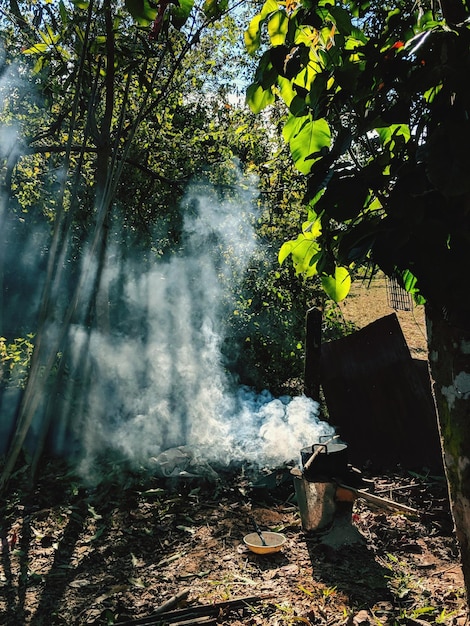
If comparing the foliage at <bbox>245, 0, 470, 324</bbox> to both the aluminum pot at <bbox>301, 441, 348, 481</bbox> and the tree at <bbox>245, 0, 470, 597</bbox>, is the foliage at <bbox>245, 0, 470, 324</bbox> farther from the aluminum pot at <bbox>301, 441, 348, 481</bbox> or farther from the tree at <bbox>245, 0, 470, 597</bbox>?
the aluminum pot at <bbox>301, 441, 348, 481</bbox>

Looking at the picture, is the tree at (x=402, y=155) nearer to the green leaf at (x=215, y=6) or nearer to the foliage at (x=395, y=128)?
the foliage at (x=395, y=128)

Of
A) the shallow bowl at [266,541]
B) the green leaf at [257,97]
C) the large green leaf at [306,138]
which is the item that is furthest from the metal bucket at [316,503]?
the green leaf at [257,97]

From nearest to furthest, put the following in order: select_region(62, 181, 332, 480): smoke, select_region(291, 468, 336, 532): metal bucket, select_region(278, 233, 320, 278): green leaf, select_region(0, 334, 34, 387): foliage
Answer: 1. select_region(278, 233, 320, 278): green leaf
2. select_region(291, 468, 336, 532): metal bucket
3. select_region(62, 181, 332, 480): smoke
4. select_region(0, 334, 34, 387): foliage

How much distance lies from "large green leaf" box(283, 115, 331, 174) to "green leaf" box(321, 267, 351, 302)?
0.50 metres

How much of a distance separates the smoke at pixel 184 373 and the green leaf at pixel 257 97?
519 centimetres

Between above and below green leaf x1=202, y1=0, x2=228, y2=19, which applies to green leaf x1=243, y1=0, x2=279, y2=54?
below

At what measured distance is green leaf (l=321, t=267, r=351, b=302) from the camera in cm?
202

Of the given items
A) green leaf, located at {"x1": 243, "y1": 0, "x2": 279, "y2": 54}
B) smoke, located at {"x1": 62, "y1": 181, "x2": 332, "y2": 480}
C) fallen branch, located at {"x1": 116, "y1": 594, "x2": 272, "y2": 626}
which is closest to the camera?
green leaf, located at {"x1": 243, "y1": 0, "x2": 279, "y2": 54}

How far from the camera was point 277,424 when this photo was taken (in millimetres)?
6902

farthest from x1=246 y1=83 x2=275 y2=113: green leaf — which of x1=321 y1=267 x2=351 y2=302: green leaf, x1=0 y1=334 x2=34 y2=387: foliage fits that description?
x1=0 y1=334 x2=34 y2=387: foliage

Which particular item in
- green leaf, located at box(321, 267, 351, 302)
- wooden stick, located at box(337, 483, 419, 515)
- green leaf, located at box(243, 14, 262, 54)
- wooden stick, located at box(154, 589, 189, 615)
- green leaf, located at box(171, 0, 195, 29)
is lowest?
wooden stick, located at box(154, 589, 189, 615)

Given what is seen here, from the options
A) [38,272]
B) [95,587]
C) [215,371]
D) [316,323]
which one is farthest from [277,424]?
[38,272]

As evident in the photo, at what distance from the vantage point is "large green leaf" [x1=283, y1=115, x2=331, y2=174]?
166 cm

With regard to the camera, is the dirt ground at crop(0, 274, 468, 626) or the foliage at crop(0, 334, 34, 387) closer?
the dirt ground at crop(0, 274, 468, 626)
